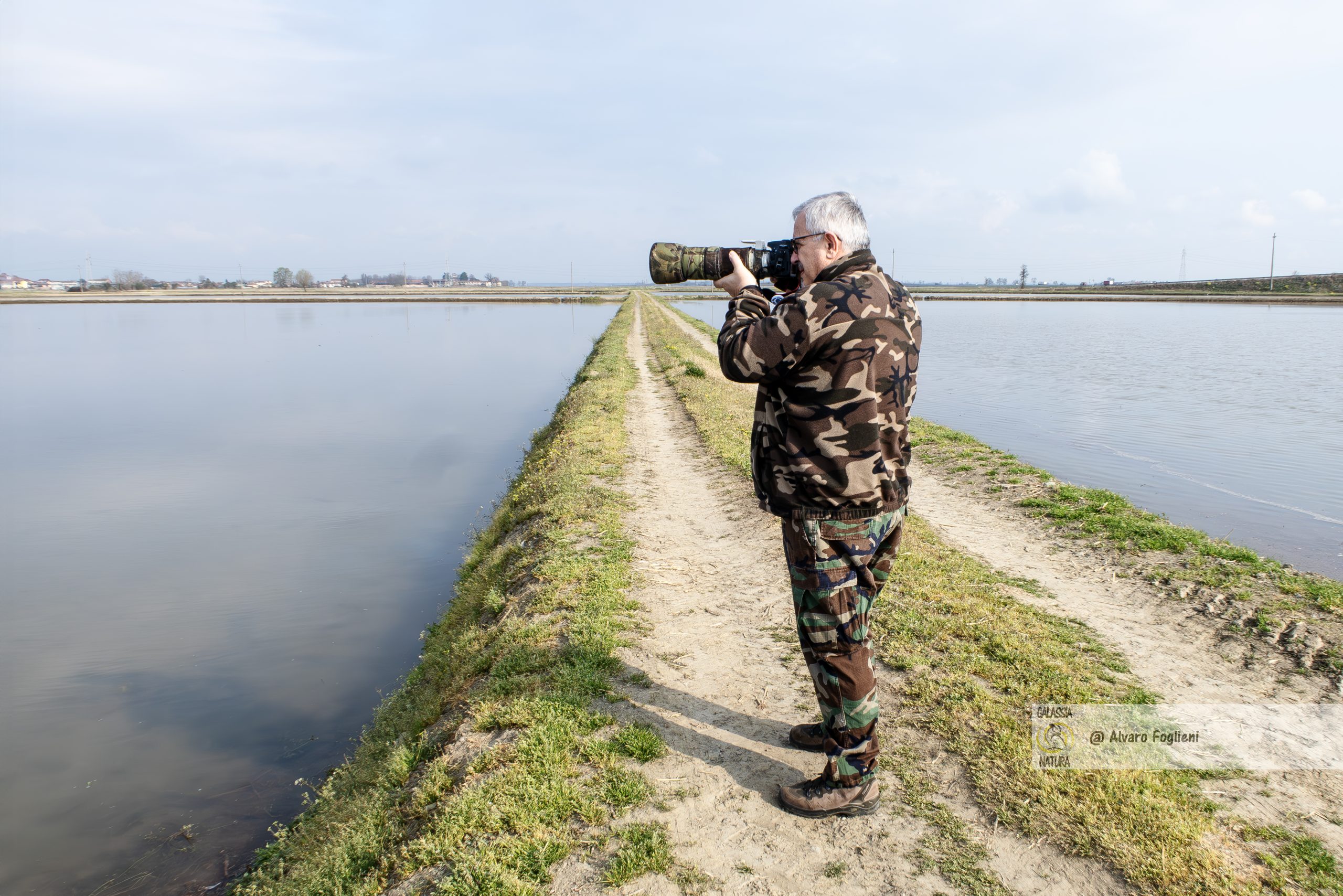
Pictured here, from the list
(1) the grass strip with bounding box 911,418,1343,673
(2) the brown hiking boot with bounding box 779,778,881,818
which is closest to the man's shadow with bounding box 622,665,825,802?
(2) the brown hiking boot with bounding box 779,778,881,818

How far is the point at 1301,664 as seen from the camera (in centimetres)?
528

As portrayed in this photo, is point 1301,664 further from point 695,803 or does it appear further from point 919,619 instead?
point 695,803

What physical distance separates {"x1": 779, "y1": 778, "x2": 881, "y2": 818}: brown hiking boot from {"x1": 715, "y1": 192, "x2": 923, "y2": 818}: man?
0.02 m

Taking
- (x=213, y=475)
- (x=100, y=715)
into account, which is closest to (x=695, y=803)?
(x=100, y=715)

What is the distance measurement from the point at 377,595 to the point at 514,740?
234 inches

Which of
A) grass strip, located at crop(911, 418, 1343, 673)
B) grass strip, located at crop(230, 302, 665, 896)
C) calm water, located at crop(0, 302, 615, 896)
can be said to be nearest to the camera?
grass strip, located at crop(230, 302, 665, 896)

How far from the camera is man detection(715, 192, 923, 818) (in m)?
3.15

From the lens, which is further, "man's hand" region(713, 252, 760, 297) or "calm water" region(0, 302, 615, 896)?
"calm water" region(0, 302, 615, 896)

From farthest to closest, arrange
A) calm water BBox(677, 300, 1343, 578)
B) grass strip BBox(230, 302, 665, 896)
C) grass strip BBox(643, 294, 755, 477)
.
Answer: grass strip BBox(643, 294, 755, 477)
calm water BBox(677, 300, 1343, 578)
grass strip BBox(230, 302, 665, 896)

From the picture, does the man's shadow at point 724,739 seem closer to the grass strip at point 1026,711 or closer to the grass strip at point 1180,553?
the grass strip at point 1026,711

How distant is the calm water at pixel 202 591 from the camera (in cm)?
582

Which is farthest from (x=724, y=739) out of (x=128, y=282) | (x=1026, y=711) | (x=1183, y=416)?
(x=128, y=282)

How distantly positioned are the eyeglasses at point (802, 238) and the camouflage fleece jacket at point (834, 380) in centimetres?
15

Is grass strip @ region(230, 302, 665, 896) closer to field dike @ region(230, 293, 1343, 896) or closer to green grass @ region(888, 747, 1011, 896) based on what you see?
field dike @ region(230, 293, 1343, 896)
